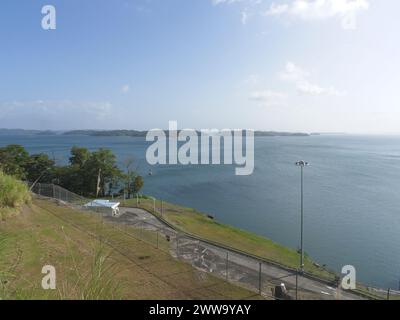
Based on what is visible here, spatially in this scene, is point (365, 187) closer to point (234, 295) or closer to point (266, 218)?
point (266, 218)

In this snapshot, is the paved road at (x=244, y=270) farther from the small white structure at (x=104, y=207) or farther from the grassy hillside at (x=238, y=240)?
the small white structure at (x=104, y=207)

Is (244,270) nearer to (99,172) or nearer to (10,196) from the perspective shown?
(10,196)

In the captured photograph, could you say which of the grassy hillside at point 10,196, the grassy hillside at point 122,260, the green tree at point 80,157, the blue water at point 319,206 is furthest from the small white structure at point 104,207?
the green tree at point 80,157

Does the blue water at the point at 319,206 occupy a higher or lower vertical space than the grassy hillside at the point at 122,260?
lower

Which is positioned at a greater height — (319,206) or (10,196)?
(10,196)

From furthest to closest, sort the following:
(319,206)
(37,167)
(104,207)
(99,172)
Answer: (37,167)
(99,172)
(319,206)
(104,207)

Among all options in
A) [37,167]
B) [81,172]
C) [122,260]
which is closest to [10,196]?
[122,260]

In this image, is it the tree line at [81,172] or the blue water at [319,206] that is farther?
the tree line at [81,172]
